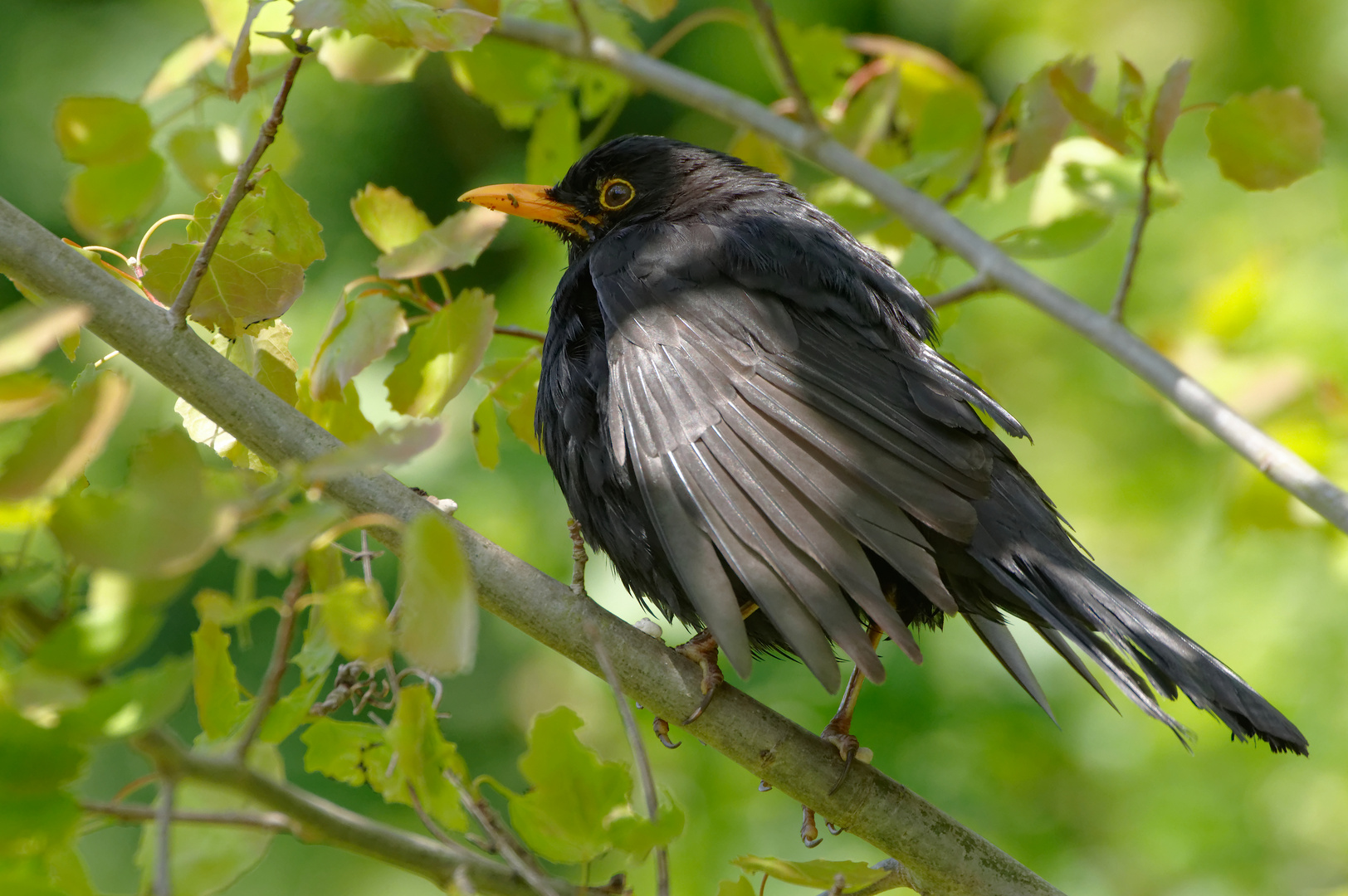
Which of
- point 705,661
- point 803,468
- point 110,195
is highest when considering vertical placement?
point 110,195

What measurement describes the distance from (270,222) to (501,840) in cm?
117

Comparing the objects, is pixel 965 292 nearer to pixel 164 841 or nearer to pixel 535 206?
pixel 535 206

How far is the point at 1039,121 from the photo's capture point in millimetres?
2932

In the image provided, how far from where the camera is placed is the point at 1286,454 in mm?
2512

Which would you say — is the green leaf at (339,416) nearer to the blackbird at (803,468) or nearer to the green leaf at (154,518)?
the blackbird at (803,468)

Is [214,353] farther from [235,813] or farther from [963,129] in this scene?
[963,129]

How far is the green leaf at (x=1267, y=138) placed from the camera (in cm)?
254

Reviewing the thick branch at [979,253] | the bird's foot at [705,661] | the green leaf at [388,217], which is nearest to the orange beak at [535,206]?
the thick branch at [979,253]

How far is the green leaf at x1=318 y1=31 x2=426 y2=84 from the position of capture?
2.43m

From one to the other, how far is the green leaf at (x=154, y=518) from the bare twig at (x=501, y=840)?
543mm

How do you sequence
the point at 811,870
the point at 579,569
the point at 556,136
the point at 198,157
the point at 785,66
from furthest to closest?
1. the point at 556,136
2. the point at 785,66
3. the point at 198,157
4. the point at 579,569
5. the point at 811,870

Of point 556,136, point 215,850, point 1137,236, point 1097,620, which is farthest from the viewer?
point 556,136

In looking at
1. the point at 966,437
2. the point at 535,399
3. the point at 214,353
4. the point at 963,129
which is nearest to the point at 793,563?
the point at 966,437

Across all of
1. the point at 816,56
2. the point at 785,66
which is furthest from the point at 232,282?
the point at 816,56
